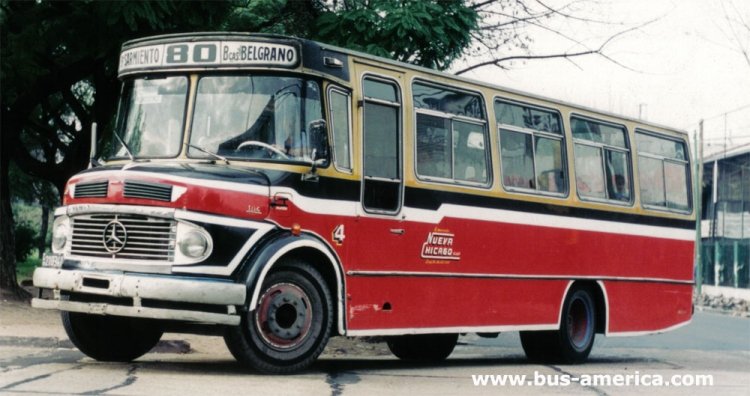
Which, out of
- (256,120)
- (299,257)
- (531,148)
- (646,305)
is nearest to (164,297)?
(299,257)

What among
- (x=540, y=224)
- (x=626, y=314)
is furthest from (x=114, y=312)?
(x=626, y=314)

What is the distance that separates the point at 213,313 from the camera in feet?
31.7

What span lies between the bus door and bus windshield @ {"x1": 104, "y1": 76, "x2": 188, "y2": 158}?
1.74 m

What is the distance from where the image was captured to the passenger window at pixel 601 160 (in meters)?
15.3

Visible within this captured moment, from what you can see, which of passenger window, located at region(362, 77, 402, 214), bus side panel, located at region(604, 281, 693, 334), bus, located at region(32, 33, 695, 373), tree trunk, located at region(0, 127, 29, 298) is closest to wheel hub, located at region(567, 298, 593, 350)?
bus, located at region(32, 33, 695, 373)

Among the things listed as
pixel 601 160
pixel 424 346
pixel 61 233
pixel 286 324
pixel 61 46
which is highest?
pixel 61 46

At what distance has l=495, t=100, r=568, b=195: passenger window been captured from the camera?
13.8m

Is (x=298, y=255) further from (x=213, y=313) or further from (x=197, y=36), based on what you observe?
(x=197, y=36)

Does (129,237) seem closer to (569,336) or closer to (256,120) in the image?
(256,120)

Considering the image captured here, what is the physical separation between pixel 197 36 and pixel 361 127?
68.4 inches

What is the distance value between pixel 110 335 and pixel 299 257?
2.09 meters

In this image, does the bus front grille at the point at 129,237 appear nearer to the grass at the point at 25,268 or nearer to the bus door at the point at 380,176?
the bus door at the point at 380,176

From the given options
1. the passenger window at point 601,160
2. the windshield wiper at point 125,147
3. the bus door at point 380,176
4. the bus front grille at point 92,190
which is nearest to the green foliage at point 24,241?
the passenger window at point 601,160

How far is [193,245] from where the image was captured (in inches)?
386
